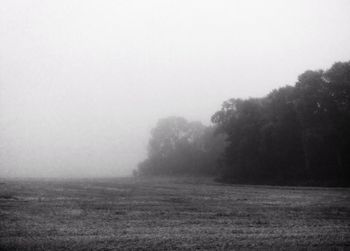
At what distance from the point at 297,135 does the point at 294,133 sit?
2.87ft

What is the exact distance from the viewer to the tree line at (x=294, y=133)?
2029 inches

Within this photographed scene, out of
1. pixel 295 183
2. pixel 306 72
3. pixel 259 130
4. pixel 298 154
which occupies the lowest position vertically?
pixel 295 183

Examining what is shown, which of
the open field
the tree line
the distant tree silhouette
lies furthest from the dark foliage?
the open field

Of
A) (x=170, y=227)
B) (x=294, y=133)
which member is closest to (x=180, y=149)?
(x=294, y=133)

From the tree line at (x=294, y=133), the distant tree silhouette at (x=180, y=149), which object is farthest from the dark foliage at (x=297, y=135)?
the distant tree silhouette at (x=180, y=149)

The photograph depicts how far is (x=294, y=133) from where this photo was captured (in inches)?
2346

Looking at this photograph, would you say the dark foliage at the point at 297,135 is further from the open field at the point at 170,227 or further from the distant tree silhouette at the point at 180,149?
the open field at the point at 170,227

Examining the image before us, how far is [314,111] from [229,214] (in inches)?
1672

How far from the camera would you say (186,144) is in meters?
107

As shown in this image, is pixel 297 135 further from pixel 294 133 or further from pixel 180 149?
pixel 180 149

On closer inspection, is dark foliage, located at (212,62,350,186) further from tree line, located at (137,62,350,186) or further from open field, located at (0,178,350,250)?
open field, located at (0,178,350,250)

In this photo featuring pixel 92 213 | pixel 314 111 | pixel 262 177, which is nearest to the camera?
pixel 92 213

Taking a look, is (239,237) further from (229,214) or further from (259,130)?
(259,130)

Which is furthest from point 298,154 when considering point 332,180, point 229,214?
point 229,214
